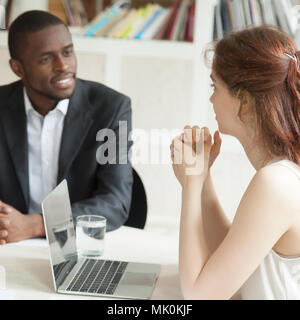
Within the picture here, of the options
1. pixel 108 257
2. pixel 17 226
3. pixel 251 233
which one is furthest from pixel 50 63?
pixel 251 233

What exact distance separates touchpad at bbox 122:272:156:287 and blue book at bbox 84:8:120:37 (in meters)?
1.86

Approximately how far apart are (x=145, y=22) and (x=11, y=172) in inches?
50.3

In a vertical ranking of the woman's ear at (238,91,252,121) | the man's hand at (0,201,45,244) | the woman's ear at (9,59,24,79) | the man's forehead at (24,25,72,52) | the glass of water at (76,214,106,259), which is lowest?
the man's hand at (0,201,45,244)

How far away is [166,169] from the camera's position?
296cm

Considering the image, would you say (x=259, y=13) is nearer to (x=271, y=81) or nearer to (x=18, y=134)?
(x=18, y=134)

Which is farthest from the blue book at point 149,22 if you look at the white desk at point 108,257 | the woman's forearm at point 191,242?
the woman's forearm at point 191,242

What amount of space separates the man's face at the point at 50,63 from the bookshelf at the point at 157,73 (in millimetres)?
856

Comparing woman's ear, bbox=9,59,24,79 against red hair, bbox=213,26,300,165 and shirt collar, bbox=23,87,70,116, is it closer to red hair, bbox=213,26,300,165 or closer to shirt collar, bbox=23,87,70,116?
shirt collar, bbox=23,87,70,116

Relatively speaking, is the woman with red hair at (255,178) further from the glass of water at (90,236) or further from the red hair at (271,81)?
the glass of water at (90,236)

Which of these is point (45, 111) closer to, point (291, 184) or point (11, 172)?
point (11, 172)

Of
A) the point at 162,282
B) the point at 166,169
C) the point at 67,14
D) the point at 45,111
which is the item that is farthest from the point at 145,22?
the point at 162,282

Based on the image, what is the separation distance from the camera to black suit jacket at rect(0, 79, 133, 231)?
1.83 metres

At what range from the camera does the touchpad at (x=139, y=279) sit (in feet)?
3.92

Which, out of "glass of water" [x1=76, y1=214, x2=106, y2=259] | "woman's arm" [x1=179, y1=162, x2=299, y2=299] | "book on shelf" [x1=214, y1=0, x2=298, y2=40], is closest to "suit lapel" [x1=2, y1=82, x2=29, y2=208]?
"glass of water" [x1=76, y1=214, x2=106, y2=259]
